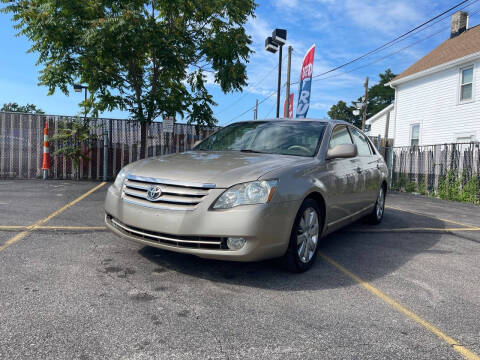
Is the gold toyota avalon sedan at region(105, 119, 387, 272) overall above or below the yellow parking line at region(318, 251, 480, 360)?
above

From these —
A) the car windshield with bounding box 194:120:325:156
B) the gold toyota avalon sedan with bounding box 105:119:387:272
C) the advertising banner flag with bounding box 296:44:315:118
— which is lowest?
the gold toyota avalon sedan with bounding box 105:119:387:272

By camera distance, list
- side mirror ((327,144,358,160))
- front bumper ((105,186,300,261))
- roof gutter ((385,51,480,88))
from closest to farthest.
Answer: front bumper ((105,186,300,261)) < side mirror ((327,144,358,160)) < roof gutter ((385,51,480,88))

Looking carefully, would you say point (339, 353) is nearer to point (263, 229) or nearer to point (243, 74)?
point (263, 229)

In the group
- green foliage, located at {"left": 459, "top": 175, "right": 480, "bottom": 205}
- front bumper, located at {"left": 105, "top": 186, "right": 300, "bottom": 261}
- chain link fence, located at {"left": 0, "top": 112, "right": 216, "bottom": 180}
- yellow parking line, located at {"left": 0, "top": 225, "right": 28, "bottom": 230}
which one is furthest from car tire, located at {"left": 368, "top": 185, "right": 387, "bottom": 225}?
chain link fence, located at {"left": 0, "top": 112, "right": 216, "bottom": 180}

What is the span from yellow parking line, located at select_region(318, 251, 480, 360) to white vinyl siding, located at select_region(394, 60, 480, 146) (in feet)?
47.4

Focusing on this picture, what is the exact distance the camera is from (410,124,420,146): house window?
1875cm

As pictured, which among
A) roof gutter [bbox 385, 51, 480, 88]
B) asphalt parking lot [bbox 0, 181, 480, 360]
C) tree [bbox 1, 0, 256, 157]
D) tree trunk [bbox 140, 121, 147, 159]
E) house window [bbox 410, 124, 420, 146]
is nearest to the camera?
asphalt parking lot [bbox 0, 181, 480, 360]

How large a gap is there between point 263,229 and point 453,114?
16455 mm

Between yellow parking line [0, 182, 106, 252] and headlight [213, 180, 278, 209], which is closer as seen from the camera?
headlight [213, 180, 278, 209]

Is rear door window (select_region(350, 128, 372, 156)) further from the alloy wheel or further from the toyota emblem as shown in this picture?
the toyota emblem

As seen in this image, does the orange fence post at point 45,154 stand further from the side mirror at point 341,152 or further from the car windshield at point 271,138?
the side mirror at point 341,152

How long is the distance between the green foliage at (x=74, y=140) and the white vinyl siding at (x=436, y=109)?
48.2ft

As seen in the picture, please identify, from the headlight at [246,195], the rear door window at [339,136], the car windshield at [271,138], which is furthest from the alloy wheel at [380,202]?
the headlight at [246,195]

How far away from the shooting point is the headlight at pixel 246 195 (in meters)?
3.02
